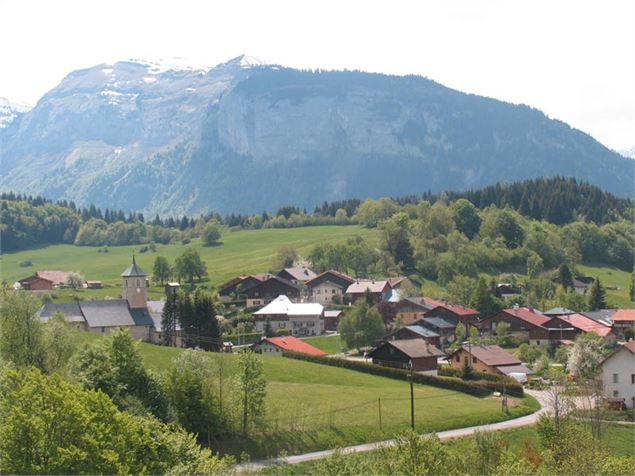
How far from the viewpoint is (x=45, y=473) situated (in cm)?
3331

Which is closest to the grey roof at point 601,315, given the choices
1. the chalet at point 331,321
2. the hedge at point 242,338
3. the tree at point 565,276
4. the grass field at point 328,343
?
the tree at point 565,276

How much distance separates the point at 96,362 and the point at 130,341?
116 inches

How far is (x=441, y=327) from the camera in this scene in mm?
105688

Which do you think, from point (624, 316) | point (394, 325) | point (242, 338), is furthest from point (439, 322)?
point (242, 338)

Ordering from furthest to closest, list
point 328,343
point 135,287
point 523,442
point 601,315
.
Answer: point 601,315, point 328,343, point 135,287, point 523,442

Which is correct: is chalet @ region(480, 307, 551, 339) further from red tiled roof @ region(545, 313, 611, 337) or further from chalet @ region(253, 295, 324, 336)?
chalet @ region(253, 295, 324, 336)

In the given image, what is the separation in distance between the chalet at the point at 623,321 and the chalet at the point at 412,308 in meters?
21.7

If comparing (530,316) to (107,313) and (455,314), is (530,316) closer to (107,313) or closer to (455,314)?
(455,314)

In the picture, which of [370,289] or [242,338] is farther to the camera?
[370,289]

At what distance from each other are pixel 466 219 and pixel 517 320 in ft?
201

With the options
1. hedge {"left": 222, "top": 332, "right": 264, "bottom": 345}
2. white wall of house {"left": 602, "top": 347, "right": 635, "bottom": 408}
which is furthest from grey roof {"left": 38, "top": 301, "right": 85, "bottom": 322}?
white wall of house {"left": 602, "top": 347, "right": 635, "bottom": 408}

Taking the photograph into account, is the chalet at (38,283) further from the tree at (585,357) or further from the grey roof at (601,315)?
the tree at (585,357)

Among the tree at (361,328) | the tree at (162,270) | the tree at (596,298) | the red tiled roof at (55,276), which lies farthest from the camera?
the red tiled roof at (55,276)

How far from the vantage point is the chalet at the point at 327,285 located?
129 metres
